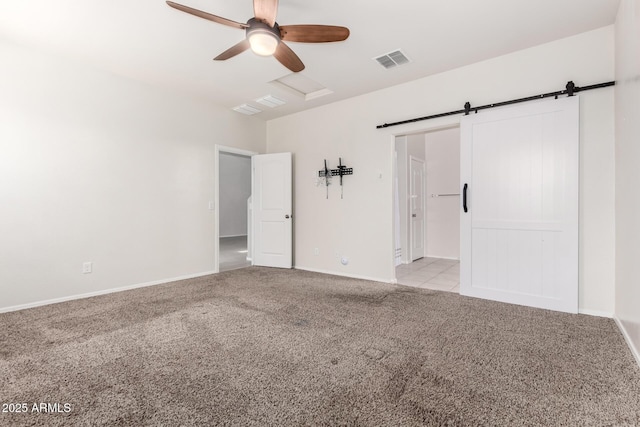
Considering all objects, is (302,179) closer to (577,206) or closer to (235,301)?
(235,301)

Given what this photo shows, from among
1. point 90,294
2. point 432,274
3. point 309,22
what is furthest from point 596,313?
point 90,294

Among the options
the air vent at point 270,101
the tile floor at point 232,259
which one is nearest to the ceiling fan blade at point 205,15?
the air vent at point 270,101

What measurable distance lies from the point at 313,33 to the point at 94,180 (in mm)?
3225

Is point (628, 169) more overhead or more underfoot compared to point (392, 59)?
more underfoot

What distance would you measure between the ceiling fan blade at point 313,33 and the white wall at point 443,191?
464 cm

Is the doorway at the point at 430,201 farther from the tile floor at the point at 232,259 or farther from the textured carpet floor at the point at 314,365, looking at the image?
the tile floor at the point at 232,259

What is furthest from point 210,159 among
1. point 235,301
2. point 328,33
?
point 328,33

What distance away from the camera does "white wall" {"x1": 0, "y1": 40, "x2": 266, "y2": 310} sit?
309 centimetres

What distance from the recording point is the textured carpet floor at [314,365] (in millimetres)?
1497

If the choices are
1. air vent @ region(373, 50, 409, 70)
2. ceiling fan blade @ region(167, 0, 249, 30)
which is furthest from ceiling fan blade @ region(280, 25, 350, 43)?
air vent @ region(373, 50, 409, 70)

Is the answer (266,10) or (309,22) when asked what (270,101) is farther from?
(266,10)

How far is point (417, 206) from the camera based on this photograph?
6.38 meters

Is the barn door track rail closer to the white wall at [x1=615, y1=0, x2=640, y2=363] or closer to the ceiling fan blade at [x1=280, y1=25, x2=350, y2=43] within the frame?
the white wall at [x1=615, y1=0, x2=640, y2=363]

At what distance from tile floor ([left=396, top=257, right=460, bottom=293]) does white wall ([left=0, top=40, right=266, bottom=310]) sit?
3.28 metres
